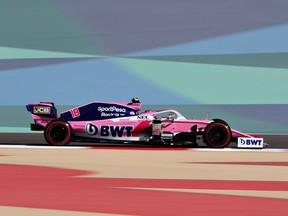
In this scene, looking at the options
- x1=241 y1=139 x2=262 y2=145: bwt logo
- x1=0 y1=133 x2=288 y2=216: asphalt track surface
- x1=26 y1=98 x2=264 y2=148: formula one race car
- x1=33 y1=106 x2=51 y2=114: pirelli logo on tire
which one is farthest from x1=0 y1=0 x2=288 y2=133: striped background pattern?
x1=0 y1=133 x2=288 y2=216: asphalt track surface

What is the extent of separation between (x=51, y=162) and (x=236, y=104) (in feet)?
47.1

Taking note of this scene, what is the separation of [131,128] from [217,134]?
213cm

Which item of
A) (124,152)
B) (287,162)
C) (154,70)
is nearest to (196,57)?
(154,70)

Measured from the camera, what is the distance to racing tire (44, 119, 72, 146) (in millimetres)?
16328

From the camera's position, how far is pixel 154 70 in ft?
86.5

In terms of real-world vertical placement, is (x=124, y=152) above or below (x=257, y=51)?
below

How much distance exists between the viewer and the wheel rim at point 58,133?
16.4 metres

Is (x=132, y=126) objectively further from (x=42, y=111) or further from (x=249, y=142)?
(x=249, y=142)

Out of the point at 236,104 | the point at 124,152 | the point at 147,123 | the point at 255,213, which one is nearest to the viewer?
the point at 255,213

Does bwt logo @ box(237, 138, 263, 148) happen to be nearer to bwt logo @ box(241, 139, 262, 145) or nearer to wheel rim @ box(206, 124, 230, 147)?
bwt logo @ box(241, 139, 262, 145)

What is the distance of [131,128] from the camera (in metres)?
16.3

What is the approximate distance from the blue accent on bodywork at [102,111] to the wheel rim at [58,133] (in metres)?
0.44

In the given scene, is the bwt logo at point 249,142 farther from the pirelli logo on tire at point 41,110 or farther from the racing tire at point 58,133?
the pirelli logo on tire at point 41,110

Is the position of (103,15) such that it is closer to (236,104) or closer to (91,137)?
(236,104)
